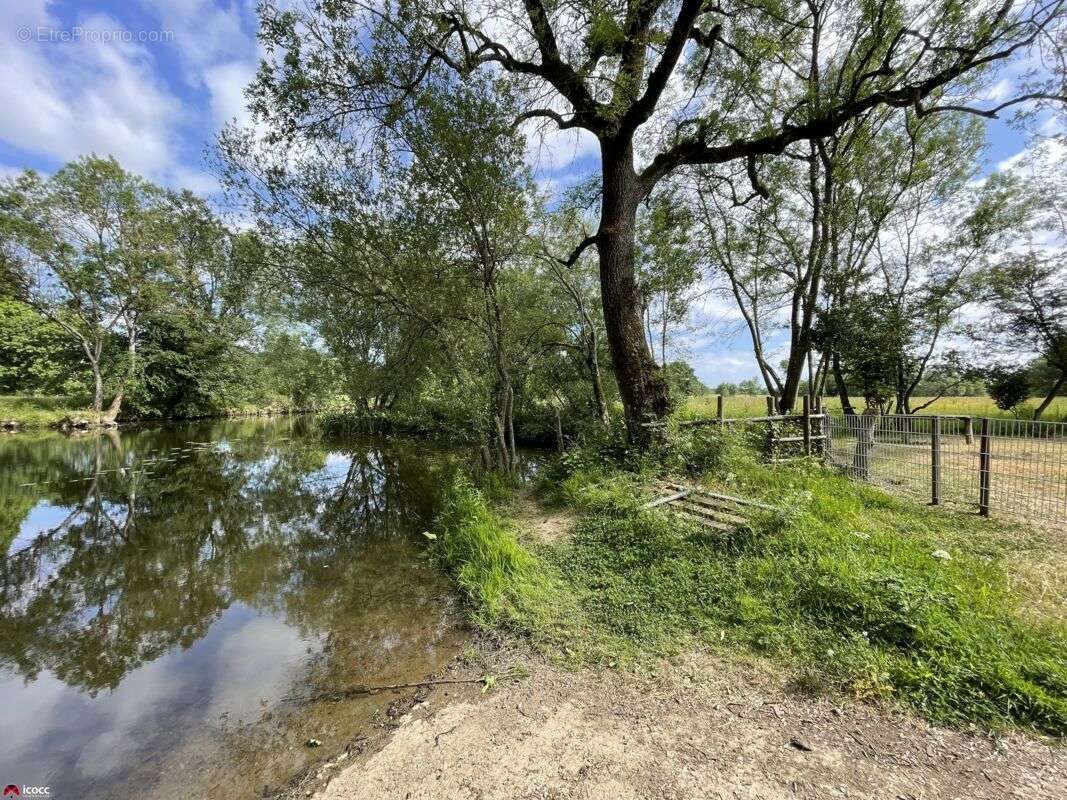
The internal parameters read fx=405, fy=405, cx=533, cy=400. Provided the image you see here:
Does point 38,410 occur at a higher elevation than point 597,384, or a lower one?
lower

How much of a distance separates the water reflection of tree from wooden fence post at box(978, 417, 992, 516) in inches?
299

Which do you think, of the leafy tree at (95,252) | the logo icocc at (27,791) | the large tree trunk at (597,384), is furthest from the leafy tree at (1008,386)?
the leafy tree at (95,252)

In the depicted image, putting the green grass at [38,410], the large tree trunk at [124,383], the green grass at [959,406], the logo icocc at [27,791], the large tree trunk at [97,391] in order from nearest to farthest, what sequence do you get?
the logo icocc at [27,791]
the green grass at [959,406]
the green grass at [38,410]
the large tree trunk at [97,391]
the large tree trunk at [124,383]

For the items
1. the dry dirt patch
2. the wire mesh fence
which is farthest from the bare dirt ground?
the wire mesh fence

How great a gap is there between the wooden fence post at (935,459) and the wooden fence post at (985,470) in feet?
1.39

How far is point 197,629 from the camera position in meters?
4.28

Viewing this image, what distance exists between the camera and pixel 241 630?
4.25m

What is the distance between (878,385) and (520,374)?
13.9 metres

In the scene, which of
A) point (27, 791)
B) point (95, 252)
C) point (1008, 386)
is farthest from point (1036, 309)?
point (95, 252)

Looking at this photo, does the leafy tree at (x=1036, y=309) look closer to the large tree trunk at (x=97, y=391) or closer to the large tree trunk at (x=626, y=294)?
the large tree trunk at (x=626, y=294)

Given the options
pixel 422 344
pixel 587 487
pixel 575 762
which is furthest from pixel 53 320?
pixel 575 762

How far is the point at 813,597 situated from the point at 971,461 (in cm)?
452

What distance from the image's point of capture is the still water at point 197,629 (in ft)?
8.86

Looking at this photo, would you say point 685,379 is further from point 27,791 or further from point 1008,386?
point 27,791
